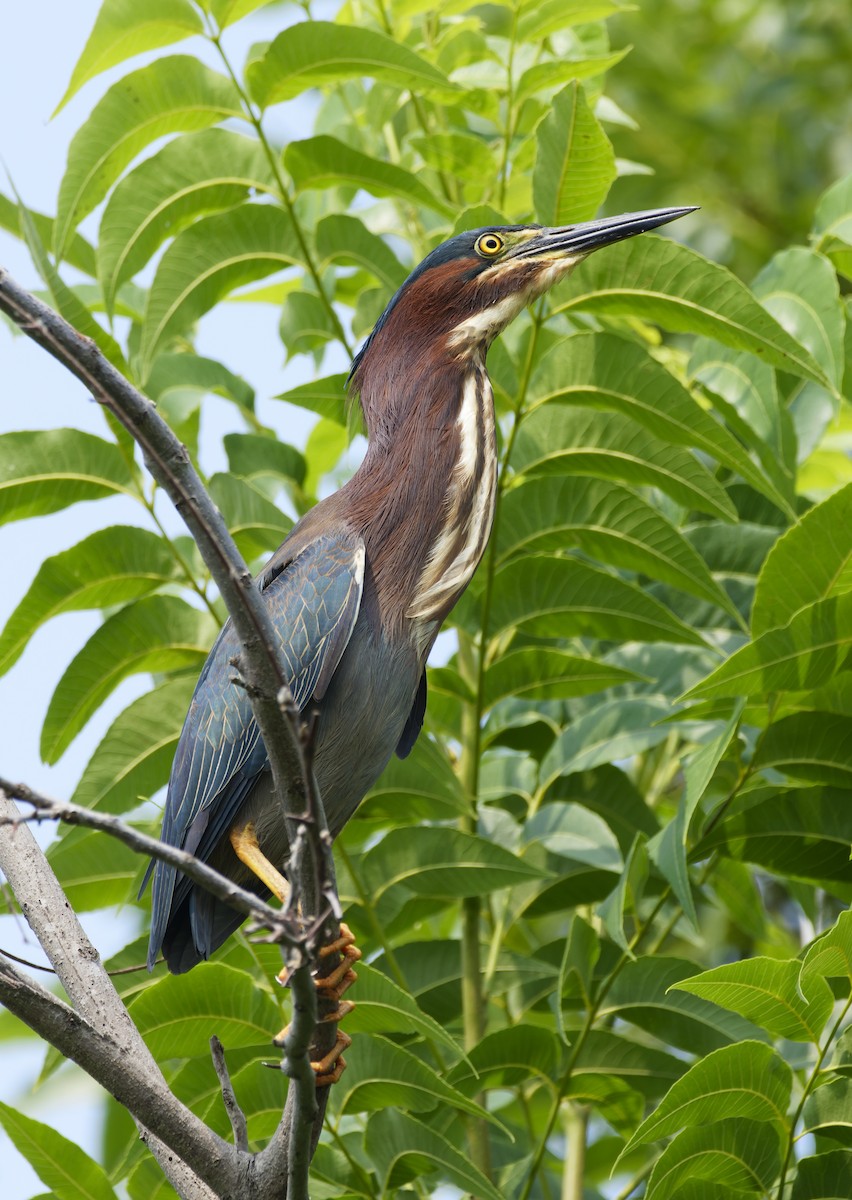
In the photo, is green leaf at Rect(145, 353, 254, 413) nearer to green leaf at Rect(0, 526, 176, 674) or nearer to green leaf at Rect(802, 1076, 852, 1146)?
green leaf at Rect(0, 526, 176, 674)

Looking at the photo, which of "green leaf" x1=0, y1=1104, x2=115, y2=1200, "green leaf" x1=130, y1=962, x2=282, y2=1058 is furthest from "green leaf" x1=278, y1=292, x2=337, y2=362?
"green leaf" x1=0, y1=1104, x2=115, y2=1200

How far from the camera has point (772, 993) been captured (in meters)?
2.59

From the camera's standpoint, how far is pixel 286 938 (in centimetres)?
184

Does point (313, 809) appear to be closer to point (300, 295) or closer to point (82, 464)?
point (82, 464)

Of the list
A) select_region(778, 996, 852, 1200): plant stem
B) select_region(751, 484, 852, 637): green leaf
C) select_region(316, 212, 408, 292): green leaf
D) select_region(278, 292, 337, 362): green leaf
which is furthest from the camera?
select_region(278, 292, 337, 362): green leaf

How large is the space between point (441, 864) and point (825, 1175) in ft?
3.46

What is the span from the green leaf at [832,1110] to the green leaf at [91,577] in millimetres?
1951

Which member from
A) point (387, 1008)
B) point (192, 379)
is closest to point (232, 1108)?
point (387, 1008)

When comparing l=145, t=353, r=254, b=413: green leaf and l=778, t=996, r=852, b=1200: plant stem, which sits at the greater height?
l=145, t=353, r=254, b=413: green leaf

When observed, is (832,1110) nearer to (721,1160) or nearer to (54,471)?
(721,1160)

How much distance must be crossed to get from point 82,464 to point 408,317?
34.9 inches

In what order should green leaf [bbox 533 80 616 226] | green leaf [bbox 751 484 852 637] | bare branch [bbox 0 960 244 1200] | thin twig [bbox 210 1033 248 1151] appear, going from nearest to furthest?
bare branch [bbox 0 960 244 1200]
thin twig [bbox 210 1033 248 1151]
green leaf [bbox 751 484 852 637]
green leaf [bbox 533 80 616 226]

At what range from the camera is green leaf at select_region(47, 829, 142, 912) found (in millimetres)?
3459

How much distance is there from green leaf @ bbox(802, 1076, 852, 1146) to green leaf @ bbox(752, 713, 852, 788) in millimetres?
710
